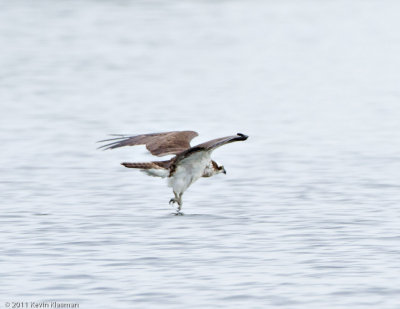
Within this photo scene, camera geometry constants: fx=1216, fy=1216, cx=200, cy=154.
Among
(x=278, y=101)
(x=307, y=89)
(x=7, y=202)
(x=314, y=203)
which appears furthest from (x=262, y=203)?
(x=307, y=89)

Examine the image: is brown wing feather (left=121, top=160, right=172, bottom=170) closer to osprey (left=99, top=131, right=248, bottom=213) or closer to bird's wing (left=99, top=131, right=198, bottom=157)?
osprey (left=99, top=131, right=248, bottom=213)

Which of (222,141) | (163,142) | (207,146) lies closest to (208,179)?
(163,142)

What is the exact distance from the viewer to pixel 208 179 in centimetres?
1698

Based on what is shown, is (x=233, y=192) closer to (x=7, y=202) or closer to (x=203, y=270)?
(x=7, y=202)

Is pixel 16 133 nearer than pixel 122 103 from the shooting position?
Yes

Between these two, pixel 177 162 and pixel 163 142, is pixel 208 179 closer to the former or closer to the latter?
pixel 163 142

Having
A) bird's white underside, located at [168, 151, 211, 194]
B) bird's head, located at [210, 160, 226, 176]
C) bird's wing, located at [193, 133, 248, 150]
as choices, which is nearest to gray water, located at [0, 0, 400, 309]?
bird's white underside, located at [168, 151, 211, 194]

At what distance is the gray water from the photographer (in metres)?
10.7

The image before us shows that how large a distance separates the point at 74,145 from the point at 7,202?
17.4 ft

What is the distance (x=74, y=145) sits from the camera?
20172 mm

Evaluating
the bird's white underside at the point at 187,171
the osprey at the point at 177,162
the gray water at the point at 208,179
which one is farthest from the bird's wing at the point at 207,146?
the gray water at the point at 208,179

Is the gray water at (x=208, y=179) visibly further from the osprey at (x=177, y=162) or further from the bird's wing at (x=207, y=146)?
the bird's wing at (x=207, y=146)

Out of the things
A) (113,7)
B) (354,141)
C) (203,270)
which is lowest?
(203,270)

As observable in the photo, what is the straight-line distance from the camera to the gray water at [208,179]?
35.1ft
